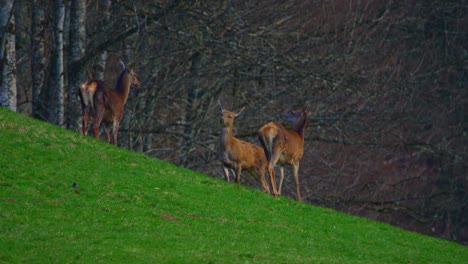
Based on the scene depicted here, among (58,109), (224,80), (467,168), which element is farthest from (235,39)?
(467,168)

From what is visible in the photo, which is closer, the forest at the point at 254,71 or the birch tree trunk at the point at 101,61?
the forest at the point at 254,71

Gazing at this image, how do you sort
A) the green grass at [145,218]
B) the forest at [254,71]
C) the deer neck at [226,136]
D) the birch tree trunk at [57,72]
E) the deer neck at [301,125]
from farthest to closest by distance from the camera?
the forest at [254,71] → the birch tree trunk at [57,72] → the deer neck at [301,125] → the deer neck at [226,136] → the green grass at [145,218]

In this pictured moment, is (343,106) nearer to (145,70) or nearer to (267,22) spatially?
(267,22)

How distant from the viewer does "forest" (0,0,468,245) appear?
81.4 ft

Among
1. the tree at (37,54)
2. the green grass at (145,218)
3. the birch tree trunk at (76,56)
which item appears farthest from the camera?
the tree at (37,54)

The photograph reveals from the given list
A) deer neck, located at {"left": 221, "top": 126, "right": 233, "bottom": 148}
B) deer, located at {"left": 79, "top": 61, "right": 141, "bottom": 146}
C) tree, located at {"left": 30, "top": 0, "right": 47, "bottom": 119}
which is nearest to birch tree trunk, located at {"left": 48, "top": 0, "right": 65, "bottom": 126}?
tree, located at {"left": 30, "top": 0, "right": 47, "bottom": 119}

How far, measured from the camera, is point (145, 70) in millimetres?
27594

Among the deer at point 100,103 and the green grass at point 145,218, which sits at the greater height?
the deer at point 100,103

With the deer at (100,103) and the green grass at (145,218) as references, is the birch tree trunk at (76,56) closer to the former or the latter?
the deer at (100,103)

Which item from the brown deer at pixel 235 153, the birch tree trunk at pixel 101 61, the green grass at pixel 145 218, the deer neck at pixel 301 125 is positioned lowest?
the green grass at pixel 145 218

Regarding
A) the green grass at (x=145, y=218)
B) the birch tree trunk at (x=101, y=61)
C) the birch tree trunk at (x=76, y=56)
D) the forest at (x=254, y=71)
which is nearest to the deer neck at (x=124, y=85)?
the green grass at (x=145, y=218)

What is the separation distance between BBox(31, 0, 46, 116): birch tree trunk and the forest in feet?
0.13

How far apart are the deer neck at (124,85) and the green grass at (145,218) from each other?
1420 millimetres

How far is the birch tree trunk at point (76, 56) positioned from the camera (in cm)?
2411
